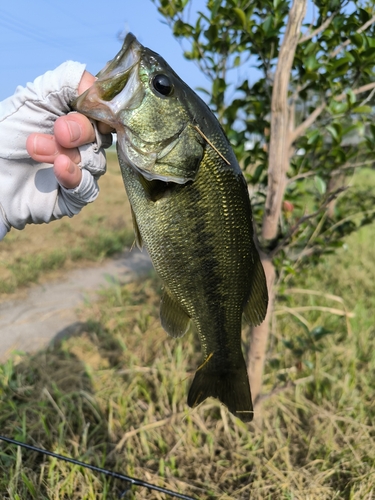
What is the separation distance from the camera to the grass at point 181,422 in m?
1.98

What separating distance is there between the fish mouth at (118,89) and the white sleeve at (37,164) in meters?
0.21

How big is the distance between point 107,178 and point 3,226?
14.0m

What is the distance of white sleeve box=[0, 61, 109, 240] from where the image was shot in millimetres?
1367

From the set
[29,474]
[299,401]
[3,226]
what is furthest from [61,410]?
[299,401]

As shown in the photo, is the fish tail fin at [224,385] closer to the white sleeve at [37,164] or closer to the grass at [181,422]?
the grass at [181,422]

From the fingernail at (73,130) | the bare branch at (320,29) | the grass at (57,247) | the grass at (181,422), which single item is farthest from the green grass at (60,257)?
the bare branch at (320,29)

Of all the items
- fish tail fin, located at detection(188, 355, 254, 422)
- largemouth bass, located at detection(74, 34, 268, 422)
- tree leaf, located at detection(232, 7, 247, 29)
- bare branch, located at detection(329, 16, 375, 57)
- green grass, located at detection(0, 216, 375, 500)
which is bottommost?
green grass, located at detection(0, 216, 375, 500)

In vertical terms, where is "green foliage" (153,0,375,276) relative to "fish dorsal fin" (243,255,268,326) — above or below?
above

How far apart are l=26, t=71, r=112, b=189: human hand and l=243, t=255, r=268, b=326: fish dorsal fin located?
2.48 feet

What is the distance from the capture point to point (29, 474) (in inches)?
78.5

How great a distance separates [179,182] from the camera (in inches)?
49.0

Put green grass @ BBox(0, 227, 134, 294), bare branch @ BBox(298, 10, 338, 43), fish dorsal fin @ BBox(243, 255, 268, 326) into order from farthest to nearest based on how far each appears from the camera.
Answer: green grass @ BBox(0, 227, 134, 294), bare branch @ BBox(298, 10, 338, 43), fish dorsal fin @ BBox(243, 255, 268, 326)

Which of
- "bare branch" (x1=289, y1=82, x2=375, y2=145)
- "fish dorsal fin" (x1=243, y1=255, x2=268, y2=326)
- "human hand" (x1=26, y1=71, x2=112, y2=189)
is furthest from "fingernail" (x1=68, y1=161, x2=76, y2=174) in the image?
"bare branch" (x1=289, y1=82, x2=375, y2=145)

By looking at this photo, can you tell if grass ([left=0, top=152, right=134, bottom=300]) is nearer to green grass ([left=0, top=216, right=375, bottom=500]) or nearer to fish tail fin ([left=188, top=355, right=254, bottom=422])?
green grass ([left=0, top=216, right=375, bottom=500])
